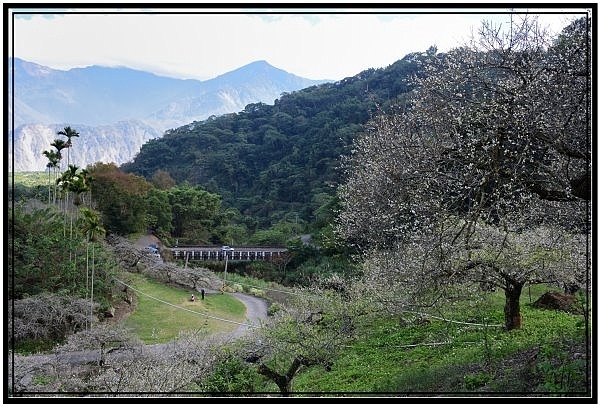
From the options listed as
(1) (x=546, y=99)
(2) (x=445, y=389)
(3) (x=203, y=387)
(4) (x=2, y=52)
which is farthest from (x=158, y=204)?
(1) (x=546, y=99)

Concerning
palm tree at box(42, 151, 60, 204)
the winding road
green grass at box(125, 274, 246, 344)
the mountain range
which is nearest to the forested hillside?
the mountain range

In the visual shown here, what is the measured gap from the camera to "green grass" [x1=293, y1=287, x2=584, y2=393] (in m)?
3.24

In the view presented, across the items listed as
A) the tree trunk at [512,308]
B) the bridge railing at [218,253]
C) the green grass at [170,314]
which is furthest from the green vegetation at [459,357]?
the bridge railing at [218,253]

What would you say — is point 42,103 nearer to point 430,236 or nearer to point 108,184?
point 108,184

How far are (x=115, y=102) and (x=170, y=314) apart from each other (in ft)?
7.02

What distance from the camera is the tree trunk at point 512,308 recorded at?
443 centimetres

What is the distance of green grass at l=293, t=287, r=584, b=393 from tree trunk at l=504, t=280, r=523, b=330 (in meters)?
0.09

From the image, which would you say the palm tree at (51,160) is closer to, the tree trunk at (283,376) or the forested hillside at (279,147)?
the forested hillside at (279,147)

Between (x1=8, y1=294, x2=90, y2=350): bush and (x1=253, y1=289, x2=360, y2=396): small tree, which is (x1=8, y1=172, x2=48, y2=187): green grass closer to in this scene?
(x1=8, y1=294, x2=90, y2=350): bush

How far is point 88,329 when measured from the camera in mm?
4133

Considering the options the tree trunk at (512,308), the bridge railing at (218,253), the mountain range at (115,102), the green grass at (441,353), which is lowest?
the green grass at (441,353)

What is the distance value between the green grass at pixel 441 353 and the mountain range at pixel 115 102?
2632 mm

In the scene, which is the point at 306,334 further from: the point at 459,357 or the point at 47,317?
the point at 47,317

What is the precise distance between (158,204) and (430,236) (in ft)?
9.13
